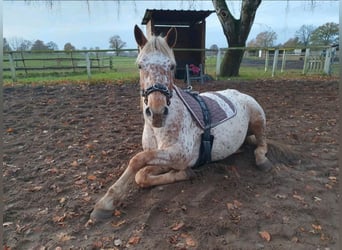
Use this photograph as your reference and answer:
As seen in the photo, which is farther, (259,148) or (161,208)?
(259,148)

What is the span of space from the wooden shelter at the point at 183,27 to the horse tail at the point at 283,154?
7872 millimetres

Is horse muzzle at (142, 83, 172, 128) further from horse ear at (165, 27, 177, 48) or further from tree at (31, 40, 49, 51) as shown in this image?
tree at (31, 40, 49, 51)

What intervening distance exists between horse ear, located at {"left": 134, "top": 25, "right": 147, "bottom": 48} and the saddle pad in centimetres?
58

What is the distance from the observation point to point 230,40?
12.4 meters

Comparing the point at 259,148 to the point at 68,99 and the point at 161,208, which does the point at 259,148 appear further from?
the point at 68,99

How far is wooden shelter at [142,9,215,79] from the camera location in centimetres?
1112

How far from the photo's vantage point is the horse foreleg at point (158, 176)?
8.75ft

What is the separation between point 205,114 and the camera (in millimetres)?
2898

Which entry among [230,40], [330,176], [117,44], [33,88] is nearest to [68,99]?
[33,88]

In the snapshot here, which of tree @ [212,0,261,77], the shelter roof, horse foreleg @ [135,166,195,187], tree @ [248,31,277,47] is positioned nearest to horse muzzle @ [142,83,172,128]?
horse foreleg @ [135,166,195,187]

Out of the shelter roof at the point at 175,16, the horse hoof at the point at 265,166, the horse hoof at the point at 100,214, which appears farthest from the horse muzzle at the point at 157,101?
the shelter roof at the point at 175,16

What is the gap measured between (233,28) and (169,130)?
10939 mm

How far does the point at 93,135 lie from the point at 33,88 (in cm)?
550

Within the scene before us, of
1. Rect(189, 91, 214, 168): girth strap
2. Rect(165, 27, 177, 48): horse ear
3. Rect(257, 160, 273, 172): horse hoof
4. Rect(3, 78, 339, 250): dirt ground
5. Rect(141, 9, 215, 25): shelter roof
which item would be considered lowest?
Rect(3, 78, 339, 250): dirt ground
